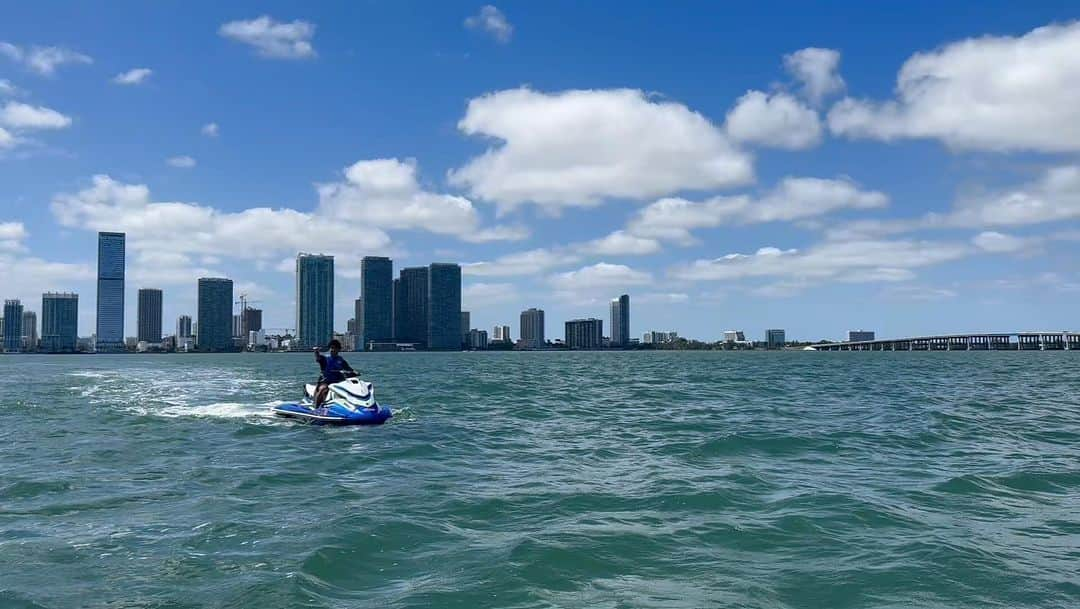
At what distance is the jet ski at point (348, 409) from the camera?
25672 mm

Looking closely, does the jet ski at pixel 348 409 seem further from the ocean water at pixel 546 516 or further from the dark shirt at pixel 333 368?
the ocean water at pixel 546 516

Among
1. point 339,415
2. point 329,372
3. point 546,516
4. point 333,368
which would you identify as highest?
point 333,368

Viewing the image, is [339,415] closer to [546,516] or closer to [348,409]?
[348,409]

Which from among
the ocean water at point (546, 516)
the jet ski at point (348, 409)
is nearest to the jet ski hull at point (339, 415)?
the jet ski at point (348, 409)

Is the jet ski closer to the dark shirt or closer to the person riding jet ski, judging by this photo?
the person riding jet ski

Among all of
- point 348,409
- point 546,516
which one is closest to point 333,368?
point 348,409

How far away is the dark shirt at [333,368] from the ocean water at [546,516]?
109 inches

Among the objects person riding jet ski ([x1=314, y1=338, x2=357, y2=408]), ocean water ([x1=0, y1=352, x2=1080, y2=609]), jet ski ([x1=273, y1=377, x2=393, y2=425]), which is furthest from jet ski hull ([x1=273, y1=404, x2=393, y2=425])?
ocean water ([x1=0, y1=352, x2=1080, y2=609])

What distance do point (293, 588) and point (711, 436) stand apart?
15.1 meters

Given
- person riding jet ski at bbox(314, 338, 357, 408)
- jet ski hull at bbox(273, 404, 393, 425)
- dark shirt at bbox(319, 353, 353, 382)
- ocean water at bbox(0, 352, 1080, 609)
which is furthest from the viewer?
dark shirt at bbox(319, 353, 353, 382)

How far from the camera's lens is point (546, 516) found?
463 inches

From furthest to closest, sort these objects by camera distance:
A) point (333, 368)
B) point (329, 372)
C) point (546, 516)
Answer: point (333, 368), point (329, 372), point (546, 516)

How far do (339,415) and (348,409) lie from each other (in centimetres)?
37

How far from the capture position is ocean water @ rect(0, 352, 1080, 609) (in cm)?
842
